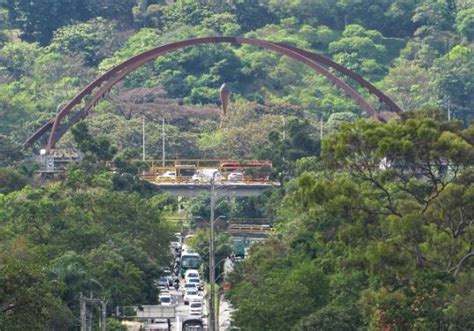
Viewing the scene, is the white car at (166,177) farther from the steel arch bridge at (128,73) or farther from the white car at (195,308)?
the white car at (195,308)

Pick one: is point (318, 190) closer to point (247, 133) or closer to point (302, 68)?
point (247, 133)

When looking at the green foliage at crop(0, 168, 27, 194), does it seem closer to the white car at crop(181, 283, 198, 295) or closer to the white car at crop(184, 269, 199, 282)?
the white car at crop(184, 269, 199, 282)

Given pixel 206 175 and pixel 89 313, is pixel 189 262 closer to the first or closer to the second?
pixel 206 175

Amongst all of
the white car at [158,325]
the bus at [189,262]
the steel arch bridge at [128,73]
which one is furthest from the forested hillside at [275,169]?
the steel arch bridge at [128,73]

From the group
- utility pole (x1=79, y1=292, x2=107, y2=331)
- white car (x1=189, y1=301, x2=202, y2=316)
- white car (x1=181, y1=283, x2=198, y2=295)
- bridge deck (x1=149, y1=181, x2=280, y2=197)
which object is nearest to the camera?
utility pole (x1=79, y1=292, x2=107, y2=331)

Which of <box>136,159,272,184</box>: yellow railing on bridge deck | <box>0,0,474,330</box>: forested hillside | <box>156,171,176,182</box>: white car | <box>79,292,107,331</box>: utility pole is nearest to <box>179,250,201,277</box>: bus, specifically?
<box>0,0,474,330</box>: forested hillside

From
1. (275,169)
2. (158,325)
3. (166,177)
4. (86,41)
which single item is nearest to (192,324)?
(158,325)
